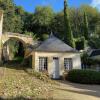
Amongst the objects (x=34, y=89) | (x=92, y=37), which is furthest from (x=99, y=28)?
(x=34, y=89)

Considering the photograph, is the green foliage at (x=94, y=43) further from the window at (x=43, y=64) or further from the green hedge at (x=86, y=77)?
the green hedge at (x=86, y=77)

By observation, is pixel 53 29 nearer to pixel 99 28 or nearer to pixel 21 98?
pixel 99 28

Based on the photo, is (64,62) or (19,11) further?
(19,11)

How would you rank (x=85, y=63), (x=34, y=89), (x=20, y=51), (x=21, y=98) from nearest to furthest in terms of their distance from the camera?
(x=21, y=98) < (x=34, y=89) < (x=85, y=63) < (x=20, y=51)

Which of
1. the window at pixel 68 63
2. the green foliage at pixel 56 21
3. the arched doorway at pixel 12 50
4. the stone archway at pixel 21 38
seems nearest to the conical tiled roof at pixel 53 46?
the window at pixel 68 63

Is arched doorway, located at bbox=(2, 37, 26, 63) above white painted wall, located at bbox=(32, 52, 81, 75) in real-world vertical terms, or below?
above

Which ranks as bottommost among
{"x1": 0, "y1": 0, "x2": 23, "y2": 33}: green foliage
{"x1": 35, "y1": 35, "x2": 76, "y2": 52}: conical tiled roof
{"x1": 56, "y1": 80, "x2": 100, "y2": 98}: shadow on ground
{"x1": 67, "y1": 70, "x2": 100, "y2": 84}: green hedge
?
{"x1": 56, "y1": 80, "x2": 100, "y2": 98}: shadow on ground

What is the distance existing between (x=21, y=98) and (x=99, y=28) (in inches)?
1647

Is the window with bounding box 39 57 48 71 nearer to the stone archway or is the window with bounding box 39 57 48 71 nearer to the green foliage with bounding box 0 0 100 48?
the stone archway

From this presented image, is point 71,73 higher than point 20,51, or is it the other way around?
point 20,51

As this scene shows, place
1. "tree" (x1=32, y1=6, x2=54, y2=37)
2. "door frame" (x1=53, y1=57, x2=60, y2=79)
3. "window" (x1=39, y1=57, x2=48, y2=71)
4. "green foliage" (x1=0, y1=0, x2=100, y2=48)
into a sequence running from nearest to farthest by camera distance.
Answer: "door frame" (x1=53, y1=57, x2=60, y2=79)
"window" (x1=39, y1=57, x2=48, y2=71)
"green foliage" (x1=0, y1=0, x2=100, y2=48)
"tree" (x1=32, y1=6, x2=54, y2=37)

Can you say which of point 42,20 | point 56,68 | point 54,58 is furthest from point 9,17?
point 56,68

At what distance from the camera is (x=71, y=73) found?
87.3 ft

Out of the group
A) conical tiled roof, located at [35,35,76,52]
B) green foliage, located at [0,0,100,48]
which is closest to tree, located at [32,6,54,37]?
green foliage, located at [0,0,100,48]
